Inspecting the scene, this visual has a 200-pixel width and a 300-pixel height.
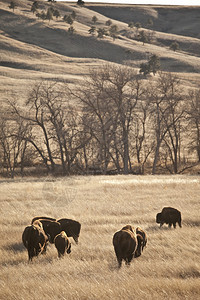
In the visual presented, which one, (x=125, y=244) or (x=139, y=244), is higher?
(x=125, y=244)

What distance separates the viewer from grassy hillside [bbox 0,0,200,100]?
81.7 meters

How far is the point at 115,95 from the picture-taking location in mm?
30703

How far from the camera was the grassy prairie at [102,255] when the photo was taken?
5.95 metres

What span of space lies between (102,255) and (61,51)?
12031 cm

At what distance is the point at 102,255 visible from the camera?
316 inches

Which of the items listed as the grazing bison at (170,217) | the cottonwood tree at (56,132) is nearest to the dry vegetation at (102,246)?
the grazing bison at (170,217)

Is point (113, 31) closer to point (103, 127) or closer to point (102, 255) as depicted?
point (103, 127)

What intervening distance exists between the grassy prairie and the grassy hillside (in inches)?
1880

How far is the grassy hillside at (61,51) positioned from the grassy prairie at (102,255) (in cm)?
4775

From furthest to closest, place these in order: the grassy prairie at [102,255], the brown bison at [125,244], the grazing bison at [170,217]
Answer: the grazing bison at [170,217] → the brown bison at [125,244] → the grassy prairie at [102,255]

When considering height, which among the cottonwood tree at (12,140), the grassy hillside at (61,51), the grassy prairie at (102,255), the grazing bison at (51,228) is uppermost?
the grassy hillside at (61,51)

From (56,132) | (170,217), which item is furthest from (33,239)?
(56,132)

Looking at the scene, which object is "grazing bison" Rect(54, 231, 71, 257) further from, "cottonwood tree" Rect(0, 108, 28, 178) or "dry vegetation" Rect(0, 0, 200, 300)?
"cottonwood tree" Rect(0, 108, 28, 178)

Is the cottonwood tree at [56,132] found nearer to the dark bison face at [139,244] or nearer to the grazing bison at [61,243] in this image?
the grazing bison at [61,243]
